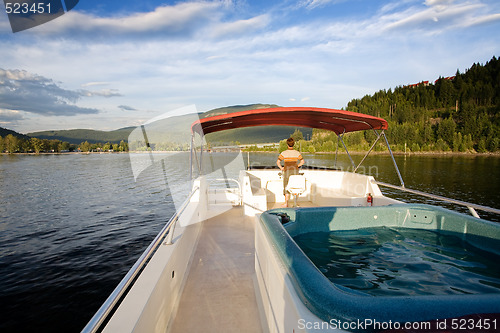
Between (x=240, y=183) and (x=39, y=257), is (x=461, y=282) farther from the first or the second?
(x=39, y=257)

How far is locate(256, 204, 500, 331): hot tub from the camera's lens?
3.92 ft

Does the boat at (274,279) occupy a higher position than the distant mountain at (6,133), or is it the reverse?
the distant mountain at (6,133)

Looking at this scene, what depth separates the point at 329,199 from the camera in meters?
7.06

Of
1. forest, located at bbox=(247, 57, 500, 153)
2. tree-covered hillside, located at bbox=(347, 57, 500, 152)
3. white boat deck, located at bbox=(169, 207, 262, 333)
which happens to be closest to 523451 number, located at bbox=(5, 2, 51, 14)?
white boat deck, located at bbox=(169, 207, 262, 333)

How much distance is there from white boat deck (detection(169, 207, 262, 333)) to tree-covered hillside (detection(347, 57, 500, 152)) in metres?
96.2

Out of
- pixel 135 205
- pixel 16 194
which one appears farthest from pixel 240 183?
pixel 16 194

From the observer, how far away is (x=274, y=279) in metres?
1.99

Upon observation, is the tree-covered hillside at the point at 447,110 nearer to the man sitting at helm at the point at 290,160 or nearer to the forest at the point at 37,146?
the man sitting at helm at the point at 290,160

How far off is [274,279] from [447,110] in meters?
138

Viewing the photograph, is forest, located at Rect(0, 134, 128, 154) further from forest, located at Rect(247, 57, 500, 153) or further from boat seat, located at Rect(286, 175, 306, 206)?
boat seat, located at Rect(286, 175, 306, 206)

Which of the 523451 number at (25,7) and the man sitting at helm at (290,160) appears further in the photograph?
the man sitting at helm at (290,160)

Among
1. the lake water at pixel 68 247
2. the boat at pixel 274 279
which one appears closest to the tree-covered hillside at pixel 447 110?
the lake water at pixel 68 247

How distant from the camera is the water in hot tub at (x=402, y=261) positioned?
2.35 m

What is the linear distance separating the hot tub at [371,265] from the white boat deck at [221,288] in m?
0.28
